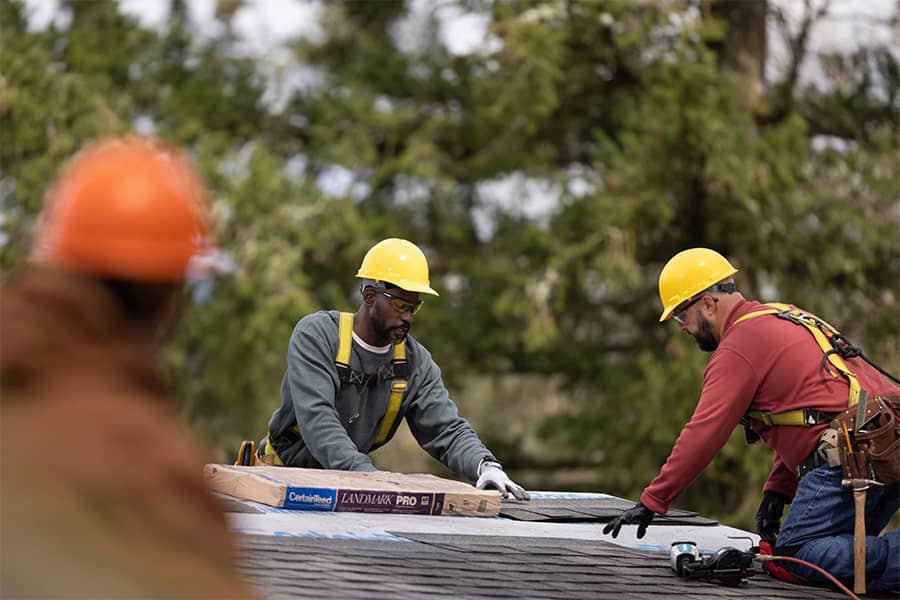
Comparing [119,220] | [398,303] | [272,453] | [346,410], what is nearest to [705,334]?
[398,303]

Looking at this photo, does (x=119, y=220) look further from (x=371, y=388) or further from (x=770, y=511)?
(x=371, y=388)

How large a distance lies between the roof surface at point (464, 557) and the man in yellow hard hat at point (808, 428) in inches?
9.5

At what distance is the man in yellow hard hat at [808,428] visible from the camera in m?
5.82

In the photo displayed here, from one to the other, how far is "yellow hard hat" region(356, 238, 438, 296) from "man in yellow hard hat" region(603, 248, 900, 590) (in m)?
1.84

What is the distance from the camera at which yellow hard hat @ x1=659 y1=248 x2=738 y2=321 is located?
6469mm

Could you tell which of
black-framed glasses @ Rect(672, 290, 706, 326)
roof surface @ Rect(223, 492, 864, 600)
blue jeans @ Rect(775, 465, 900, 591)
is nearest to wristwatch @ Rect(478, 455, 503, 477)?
roof surface @ Rect(223, 492, 864, 600)

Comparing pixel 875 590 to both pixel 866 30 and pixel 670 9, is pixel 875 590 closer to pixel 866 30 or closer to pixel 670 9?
pixel 670 9

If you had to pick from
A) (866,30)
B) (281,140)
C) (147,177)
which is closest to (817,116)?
(866,30)

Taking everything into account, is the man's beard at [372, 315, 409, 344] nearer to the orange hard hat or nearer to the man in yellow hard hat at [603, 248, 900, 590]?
the man in yellow hard hat at [603, 248, 900, 590]

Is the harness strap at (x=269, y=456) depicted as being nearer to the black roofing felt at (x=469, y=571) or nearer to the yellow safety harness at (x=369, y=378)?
the yellow safety harness at (x=369, y=378)

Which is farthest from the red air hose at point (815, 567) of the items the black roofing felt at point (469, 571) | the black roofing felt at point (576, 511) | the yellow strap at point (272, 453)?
the yellow strap at point (272, 453)

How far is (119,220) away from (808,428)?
423cm

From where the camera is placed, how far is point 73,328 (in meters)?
2.47

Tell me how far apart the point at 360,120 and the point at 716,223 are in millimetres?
5000
